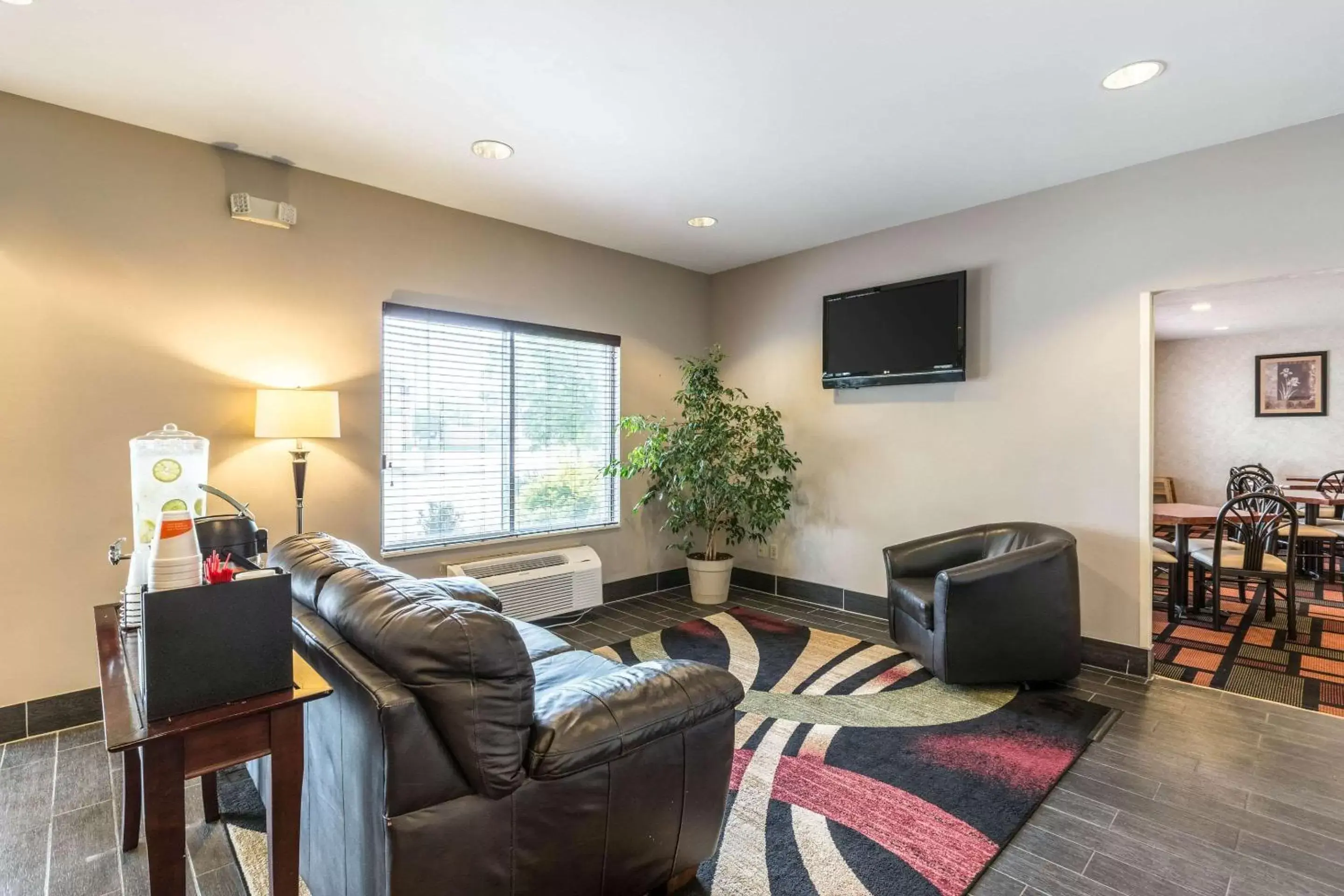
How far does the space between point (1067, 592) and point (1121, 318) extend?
5.06 feet

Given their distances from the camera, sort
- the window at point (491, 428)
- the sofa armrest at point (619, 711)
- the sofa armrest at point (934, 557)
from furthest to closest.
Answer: the window at point (491, 428)
the sofa armrest at point (934, 557)
the sofa armrest at point (619, 711)

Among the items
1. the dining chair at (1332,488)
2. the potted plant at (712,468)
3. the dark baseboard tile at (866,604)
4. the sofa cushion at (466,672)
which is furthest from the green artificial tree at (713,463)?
the dining chair at (1332,488)

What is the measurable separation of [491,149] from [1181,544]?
518cm

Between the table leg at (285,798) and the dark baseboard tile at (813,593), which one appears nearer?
the table leg at (285,798)

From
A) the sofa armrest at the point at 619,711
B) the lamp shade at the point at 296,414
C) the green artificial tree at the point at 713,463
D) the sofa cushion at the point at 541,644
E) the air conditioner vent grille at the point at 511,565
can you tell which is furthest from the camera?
the green artificial tree at the point at 713,463

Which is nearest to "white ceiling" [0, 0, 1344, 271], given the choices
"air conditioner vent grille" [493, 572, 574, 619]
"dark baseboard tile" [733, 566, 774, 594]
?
"air conditioner vent grille" [493, 572, 574, 619]

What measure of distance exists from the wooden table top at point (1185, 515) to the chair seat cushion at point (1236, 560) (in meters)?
0.21

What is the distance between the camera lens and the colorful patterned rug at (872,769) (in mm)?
1914

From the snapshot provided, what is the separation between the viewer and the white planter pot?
16.0 ft

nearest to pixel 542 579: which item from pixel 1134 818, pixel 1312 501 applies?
pixel 1134 818

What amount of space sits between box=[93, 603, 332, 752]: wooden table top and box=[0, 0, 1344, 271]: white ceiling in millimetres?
2076

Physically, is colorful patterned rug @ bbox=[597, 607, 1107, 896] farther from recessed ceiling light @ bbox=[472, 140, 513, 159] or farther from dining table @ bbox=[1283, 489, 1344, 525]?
dining table @ bbox=[1283, 489, 1344, 525]

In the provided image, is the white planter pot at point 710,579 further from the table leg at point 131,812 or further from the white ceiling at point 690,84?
the table leg at point 131,812

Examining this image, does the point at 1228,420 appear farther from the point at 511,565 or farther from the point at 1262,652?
the point at 511,565
